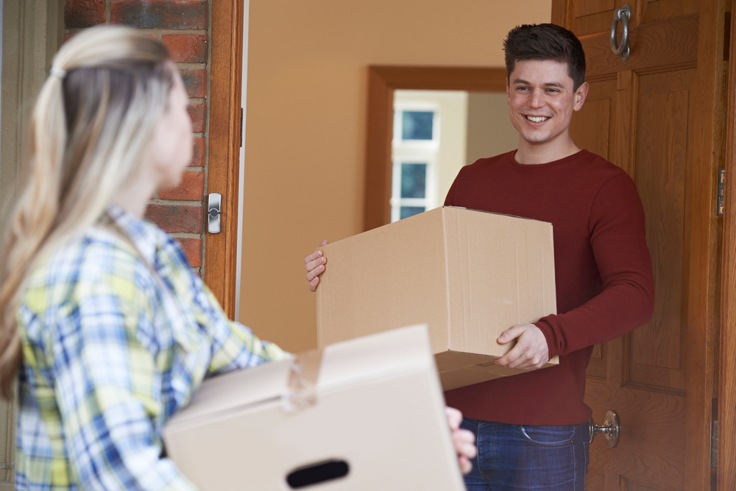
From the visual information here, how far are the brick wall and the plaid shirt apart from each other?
1.33 metres

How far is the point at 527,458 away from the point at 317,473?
0.95 meters

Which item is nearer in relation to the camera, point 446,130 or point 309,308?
point 309,308

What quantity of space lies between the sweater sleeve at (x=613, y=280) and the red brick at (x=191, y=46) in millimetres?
1104

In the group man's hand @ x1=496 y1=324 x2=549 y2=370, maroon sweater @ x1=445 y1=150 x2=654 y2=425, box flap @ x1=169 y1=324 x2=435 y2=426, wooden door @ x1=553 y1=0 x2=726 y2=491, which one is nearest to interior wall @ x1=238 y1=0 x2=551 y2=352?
wooden door @ x1=553 y1=0 x2=726 y2=491

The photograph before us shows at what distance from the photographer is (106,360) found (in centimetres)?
104

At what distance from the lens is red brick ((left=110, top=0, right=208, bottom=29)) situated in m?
2.52

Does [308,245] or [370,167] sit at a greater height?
[370,167]

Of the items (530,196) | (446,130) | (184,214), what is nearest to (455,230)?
(530,196)

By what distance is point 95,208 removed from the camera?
1110 millimetres

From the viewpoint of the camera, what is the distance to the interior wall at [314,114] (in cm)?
507

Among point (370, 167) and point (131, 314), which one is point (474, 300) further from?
point (370, 167)

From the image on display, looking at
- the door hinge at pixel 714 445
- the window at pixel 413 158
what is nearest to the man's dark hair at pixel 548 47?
the door hinge at pixel 714 445

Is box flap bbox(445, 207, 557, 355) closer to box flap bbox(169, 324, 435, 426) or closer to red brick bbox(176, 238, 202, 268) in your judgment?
box flap bbox(169, 324, 435, 426)

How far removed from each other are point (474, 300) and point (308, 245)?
3.36 metres
